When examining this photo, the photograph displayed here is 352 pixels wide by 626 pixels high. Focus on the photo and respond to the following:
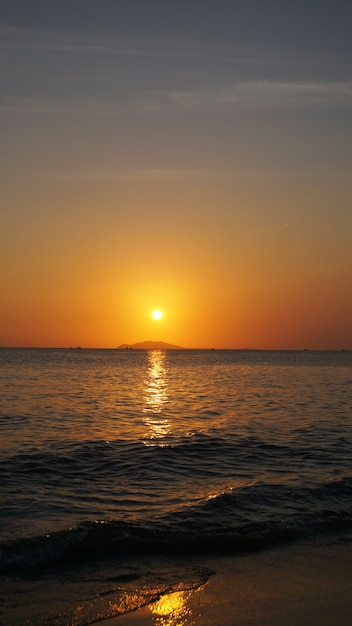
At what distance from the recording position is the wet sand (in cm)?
809

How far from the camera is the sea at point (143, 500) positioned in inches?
379

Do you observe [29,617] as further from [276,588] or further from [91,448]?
[91,448]

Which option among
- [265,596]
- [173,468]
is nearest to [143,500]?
[173,468]

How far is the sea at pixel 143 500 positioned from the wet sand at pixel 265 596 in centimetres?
31

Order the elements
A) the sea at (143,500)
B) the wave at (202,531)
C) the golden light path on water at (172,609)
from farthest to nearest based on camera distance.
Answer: the wave at (202,531)
the sea at (143,500)
the golden light path on water at (172,609)

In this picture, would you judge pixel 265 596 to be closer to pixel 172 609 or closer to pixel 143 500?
pixel 172 609

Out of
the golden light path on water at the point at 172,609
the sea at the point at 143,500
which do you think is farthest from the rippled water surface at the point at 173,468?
the golden light path on water at the point at 172,609

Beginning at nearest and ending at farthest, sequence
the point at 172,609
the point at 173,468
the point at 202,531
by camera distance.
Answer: the point at 172,609 < the point at 202,531 < the point at 173,468

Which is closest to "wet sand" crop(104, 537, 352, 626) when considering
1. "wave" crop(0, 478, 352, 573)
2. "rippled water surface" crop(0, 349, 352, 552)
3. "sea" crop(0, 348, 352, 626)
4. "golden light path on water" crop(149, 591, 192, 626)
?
"golden light path on water" crop(149, 591, 192, 626)

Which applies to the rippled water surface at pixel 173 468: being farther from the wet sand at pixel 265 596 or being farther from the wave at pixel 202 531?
the wet sand at pixel 265 596

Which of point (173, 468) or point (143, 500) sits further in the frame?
point (173, 468)

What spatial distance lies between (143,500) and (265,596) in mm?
6702

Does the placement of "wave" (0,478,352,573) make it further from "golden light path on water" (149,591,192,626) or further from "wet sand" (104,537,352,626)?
"golden light path on water" (149,591,192,626)

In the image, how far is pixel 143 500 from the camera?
49.8 feet
